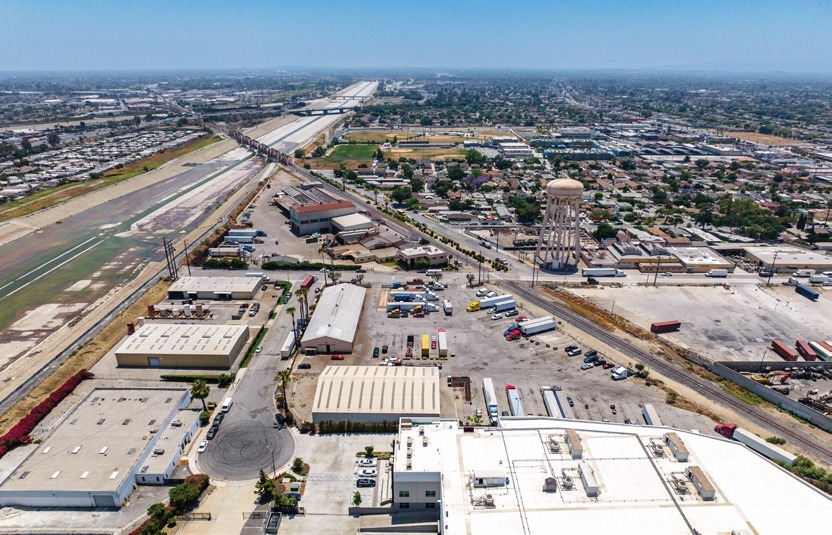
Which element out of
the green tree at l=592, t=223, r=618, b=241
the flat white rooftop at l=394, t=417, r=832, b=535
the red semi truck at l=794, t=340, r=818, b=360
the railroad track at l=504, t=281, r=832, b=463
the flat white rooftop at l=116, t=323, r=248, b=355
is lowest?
the railroad track at l=504, t=281, r=832, b=463

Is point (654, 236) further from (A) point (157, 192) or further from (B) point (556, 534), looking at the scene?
(A) point (157, 192)

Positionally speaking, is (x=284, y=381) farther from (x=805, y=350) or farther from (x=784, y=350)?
(x=805, y=350)

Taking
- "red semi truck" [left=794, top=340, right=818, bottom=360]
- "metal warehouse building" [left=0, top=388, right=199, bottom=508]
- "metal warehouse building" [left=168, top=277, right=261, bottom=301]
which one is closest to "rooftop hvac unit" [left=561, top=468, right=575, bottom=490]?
"metal warehouse building" [left=0, top=388, right=199, bottom=508]

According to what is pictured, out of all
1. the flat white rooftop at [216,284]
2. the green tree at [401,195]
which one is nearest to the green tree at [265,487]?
the flat white rooftop at [216,284]

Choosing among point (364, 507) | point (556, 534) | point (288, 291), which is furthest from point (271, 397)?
point (556, 534)

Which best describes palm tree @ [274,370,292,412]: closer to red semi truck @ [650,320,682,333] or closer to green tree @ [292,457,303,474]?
green tree @ [292,457,303,474]
